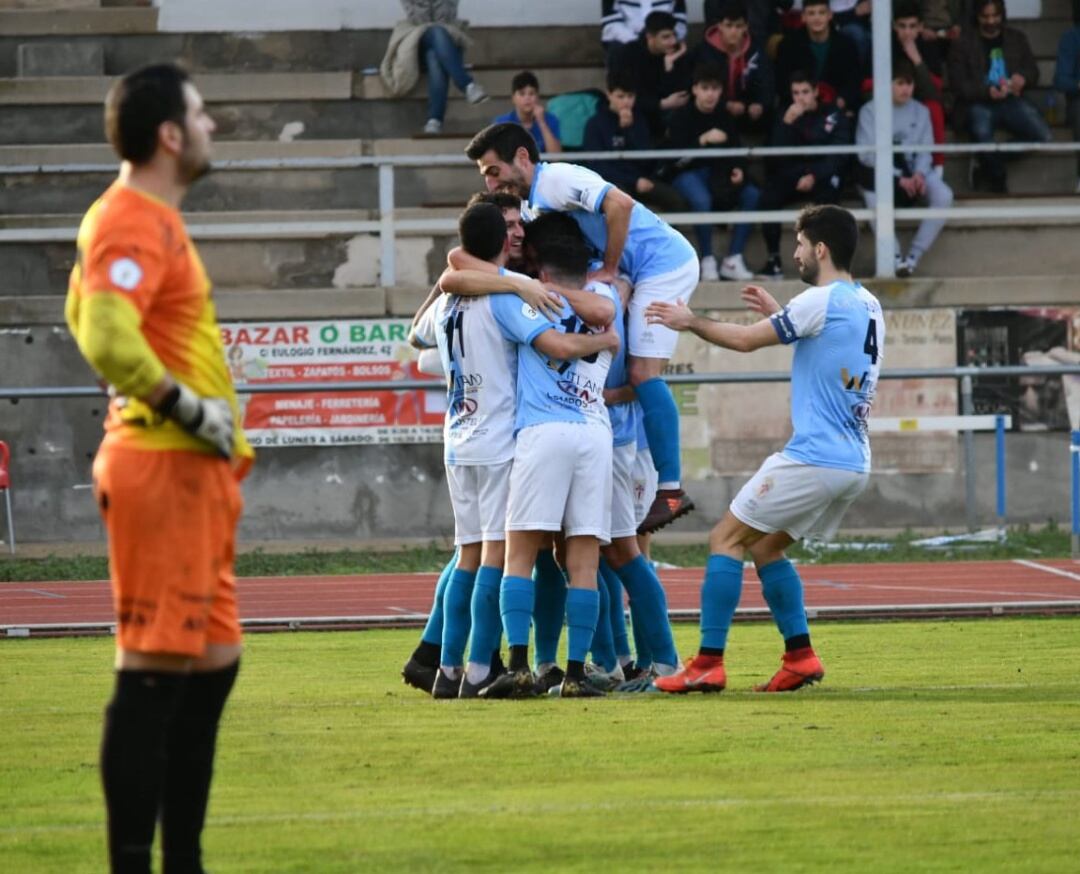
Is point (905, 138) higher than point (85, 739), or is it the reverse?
point (905, 138)

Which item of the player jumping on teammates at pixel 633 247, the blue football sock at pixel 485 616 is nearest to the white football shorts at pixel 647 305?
the player jumping on teammates at pixel 633 247

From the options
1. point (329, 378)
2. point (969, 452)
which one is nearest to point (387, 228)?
point (329, 378)

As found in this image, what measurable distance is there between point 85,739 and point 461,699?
1632 millimetres

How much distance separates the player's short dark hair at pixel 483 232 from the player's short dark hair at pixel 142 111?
3672 millimetres

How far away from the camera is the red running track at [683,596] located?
1218 cm

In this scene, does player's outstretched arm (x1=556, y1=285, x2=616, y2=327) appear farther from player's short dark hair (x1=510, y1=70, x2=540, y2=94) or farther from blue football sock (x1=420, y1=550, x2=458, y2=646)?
player's short dark hair (x1=510, y1=70, x2=540, y2=94)

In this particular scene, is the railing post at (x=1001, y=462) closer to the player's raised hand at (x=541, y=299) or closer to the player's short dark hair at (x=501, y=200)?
the player's short dark hair at (x=501, y=200)

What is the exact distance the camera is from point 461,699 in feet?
27.3

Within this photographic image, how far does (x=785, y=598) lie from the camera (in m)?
8.60

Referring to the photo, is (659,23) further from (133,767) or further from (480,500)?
(133,767)

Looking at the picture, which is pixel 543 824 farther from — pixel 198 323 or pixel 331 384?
pixel 331 384

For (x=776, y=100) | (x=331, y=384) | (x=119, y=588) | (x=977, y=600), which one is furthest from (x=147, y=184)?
(x=776, y=100)

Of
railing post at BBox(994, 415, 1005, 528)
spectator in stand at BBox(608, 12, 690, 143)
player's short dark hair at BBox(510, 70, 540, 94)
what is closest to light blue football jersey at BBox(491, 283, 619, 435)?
railing post at BBox(994, 415, 1005, 528)

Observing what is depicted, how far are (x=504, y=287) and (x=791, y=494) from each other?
1.45 metres
